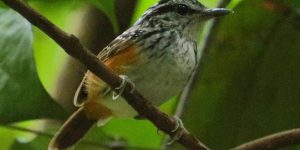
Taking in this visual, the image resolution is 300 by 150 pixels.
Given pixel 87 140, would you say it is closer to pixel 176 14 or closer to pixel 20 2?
pixel 176 14

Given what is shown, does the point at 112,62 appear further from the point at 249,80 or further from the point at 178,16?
the point at 249,80

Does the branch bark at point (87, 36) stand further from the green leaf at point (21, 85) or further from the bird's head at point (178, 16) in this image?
the green leaf at point (21, 85)

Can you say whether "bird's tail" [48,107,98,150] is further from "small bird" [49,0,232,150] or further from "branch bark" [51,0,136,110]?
"branch bark" [51,0,136,110]

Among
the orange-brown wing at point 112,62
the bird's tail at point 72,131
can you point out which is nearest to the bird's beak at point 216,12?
the orange-brown wing at point 112,62

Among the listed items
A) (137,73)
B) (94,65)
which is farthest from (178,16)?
(94,65)

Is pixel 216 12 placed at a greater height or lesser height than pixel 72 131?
greater

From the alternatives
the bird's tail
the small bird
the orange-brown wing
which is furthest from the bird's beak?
the bird's tail

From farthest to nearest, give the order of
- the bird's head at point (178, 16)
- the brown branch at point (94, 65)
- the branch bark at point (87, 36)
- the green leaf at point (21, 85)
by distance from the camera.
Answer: the branch bark at point (87, 36)
the bird's head at point (178, 16)
the green leaf at point (21, 85)
the brown branch at point (94, 65)

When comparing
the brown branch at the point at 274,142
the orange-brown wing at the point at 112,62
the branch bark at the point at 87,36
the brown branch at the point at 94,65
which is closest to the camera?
the brown branch at the point at 94,65
